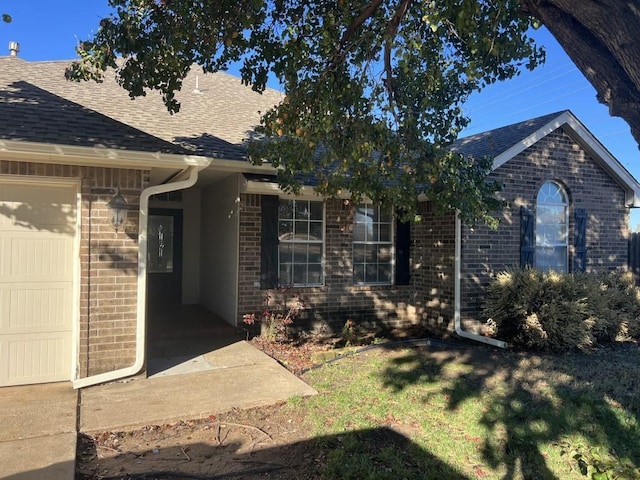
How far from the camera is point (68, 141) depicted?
5.36 m

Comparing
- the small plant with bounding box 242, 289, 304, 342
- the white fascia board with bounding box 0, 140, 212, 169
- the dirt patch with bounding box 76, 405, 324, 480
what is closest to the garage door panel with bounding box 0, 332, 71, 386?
the dirt patch with bounding box 76, 405, 324, 480

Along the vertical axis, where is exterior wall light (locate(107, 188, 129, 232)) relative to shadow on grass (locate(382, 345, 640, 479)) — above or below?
above

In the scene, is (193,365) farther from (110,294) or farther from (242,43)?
(242,43)

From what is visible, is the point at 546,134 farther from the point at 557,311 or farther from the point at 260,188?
the point at 260,188

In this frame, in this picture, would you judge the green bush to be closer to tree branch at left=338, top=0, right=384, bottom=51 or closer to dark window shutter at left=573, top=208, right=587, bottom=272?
dark window shutter at left=573, top=208, right=587, bottom=272

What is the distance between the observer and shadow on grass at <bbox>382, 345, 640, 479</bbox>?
14.5 feet

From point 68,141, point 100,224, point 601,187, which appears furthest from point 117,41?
point 601,187

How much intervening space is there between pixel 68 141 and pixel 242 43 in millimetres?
2467

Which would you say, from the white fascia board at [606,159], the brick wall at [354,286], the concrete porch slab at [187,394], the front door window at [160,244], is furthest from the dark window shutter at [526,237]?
the front door window at [160,244]

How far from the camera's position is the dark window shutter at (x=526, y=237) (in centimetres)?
934

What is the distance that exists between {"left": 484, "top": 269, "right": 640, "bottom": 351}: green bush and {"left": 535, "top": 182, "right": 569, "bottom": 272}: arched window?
939 mm

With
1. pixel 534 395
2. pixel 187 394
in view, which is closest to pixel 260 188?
pixel 187 394

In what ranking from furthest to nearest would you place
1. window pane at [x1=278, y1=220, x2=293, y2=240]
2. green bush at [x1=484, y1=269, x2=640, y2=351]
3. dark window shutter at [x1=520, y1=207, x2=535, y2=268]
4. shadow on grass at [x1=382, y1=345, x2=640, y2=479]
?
dark window shutter at [x1=520, y1=207, x2=535, y2=268], window pane at [x1=278, y1=220, x2=293, y2=240], green bush at [x1=484, y1=269, x2=640, y2=351], shadow on grass at [x1=382, y1=345, x2=640, y2=479]

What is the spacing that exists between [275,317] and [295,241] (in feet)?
4.81
